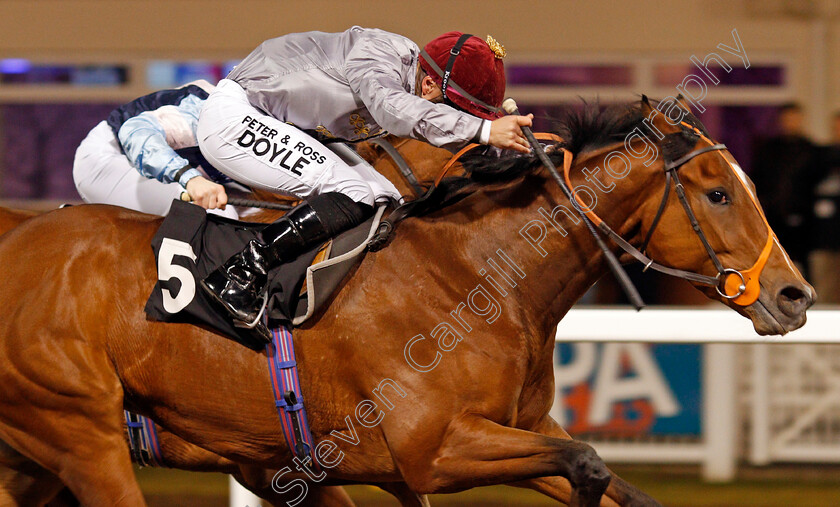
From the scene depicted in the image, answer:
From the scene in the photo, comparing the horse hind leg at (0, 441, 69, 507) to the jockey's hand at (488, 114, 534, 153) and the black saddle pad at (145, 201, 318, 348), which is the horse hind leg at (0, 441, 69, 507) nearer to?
the black saddle pad at (145, 201, 318, 348)

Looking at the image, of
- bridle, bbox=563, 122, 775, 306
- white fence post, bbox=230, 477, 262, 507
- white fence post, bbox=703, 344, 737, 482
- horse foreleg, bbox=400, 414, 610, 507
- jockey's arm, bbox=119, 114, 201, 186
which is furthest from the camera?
white fence post, bbox=703, 344, 737, 482

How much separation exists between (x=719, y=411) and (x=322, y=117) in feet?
8.63

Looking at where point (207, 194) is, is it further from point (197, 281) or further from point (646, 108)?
point (646, 108)

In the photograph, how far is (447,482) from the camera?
2.76 metres

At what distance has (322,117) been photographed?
10.1 feet

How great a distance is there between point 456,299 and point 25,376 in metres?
1.28

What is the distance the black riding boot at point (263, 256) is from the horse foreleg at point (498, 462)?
0.64 metres

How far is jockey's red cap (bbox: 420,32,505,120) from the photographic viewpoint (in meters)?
2.93

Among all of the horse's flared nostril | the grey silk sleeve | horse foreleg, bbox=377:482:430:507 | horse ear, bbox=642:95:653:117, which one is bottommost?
horse foreleg, bbox=377:482:430:507

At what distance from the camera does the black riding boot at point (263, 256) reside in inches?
112

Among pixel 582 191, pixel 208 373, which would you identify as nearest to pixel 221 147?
pixel 208 373

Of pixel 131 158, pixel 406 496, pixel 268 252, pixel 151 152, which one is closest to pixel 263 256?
pixel 268 252

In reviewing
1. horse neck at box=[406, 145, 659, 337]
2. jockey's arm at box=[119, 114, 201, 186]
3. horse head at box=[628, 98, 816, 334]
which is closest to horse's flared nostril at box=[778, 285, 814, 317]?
horse head at box=[628, 98, 816, 334]

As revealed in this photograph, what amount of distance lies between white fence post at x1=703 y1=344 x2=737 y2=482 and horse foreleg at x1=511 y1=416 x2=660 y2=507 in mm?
1791
